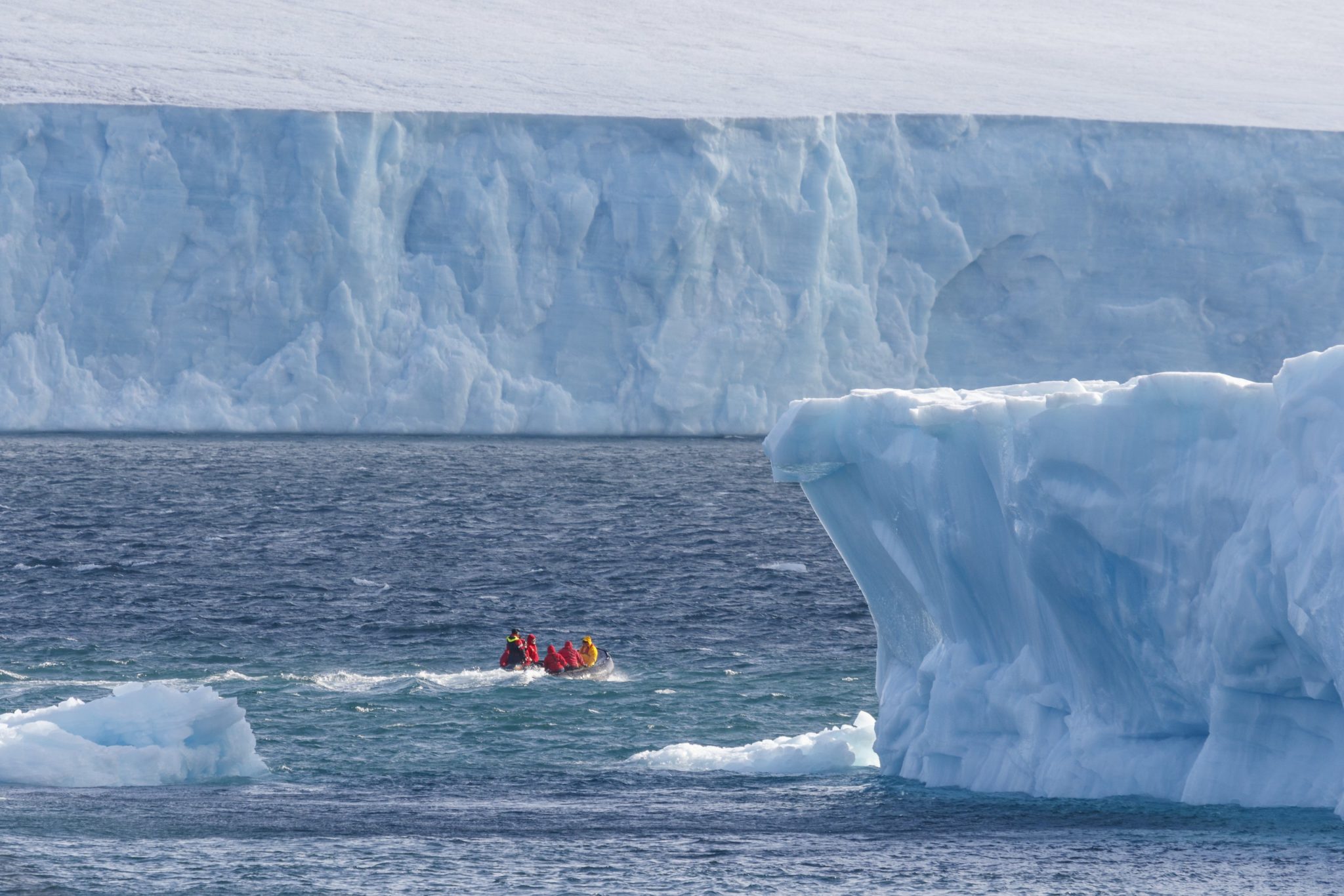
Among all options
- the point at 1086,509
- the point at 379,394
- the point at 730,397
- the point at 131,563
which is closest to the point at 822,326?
the point at 730,397

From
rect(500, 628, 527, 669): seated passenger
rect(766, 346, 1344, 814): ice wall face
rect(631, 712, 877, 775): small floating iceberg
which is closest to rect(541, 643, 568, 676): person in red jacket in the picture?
rect(500, 628, 527, 669): seated passenger

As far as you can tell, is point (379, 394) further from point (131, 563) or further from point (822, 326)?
point (131, 563)

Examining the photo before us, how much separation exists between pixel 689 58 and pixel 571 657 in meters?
39.2

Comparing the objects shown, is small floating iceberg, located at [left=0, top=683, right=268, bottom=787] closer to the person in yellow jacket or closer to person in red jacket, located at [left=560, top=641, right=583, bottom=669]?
person in red jacket, located at [left=560, top=641, right=583, bottom=669]

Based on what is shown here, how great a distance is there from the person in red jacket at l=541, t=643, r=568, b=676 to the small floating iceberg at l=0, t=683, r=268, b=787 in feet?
18.9

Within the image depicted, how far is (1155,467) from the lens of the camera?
1390 cm

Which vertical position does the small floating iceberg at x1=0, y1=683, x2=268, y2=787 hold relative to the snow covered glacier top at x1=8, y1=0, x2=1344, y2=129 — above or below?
below

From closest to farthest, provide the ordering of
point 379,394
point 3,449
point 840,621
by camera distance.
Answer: point 840,621
point 379,394
point 3,449

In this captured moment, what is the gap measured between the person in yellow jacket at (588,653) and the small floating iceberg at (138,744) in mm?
6153

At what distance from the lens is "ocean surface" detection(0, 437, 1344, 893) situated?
42.9ft

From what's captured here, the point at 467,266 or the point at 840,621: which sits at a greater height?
the point at 467,266

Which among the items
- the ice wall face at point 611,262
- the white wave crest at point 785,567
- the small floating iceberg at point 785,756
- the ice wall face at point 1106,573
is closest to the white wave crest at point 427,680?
the small floating iceberg at point 785,756

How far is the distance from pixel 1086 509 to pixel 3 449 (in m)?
43.4

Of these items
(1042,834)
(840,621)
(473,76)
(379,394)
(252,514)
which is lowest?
(1042,834)
